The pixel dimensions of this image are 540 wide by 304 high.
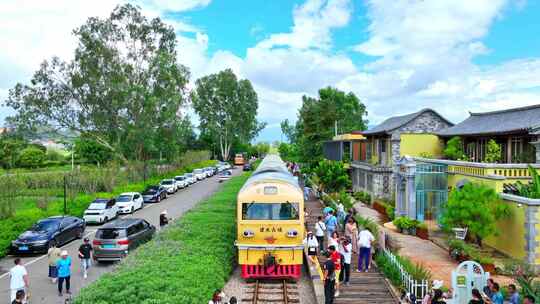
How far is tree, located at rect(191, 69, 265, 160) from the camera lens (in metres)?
73.8

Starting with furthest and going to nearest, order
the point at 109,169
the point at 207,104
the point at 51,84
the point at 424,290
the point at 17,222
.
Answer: the point at 207,104 → the point at 51,84 → the point at 109,169 → the point at 17,222 → the point at 424,290

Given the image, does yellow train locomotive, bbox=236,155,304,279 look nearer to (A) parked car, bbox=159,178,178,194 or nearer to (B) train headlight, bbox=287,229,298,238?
(B) train headlight, bbox=287,229,298,238

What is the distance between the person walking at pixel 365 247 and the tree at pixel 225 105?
2383 inches

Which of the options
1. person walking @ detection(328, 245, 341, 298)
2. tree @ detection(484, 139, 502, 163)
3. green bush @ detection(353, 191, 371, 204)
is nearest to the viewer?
person walking @ detection(328, 245, 341, 298)

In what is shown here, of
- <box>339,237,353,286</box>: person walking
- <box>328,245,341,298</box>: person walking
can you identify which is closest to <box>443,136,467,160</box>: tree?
<box>339,237,353,286</box>: person walking

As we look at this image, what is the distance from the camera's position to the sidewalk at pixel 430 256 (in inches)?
567

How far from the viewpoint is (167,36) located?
45562 mm

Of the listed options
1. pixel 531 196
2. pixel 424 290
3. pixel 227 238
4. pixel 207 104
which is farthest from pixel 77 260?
pixel 207 104

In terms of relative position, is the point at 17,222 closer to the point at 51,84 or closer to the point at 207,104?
the point at 51,84

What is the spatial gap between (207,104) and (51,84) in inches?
1382

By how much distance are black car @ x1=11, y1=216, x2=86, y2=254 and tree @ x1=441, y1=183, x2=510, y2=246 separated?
16234mm

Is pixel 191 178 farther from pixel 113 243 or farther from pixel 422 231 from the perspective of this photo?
pixel 113 243

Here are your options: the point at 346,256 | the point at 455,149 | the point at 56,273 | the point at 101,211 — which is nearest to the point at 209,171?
the point at 101,211

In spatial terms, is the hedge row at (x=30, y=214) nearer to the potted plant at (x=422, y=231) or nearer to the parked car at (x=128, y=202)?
the parked car at (x=128, y=202)
